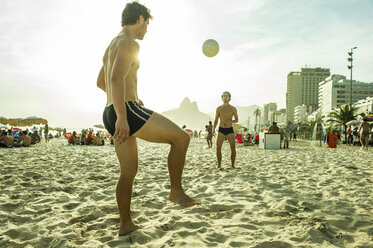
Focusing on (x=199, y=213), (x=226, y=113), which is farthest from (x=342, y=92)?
(x=199, y=213)

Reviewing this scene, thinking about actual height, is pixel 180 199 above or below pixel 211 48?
below

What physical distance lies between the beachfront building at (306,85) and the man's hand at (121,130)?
17206cm

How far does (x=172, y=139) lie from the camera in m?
2.15

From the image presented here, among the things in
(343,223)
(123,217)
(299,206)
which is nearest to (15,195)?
(123,217)

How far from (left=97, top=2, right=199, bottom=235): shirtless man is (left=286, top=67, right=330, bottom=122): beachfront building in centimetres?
17168

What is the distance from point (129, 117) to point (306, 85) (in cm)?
17946

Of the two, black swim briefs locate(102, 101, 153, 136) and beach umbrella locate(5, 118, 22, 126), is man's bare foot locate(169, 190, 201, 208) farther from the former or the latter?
beach umbrella locate(5, 118, 22, 126)

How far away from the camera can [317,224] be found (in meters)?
2.26

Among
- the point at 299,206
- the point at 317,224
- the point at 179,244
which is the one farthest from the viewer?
the point at 299,206

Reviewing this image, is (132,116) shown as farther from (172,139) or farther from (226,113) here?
(226,113)

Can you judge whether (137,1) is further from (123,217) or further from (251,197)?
(251,197)

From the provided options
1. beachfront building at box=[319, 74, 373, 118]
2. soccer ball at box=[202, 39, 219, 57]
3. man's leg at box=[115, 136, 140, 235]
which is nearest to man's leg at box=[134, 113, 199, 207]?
man's leg at box=[115, 136, 140, 235]

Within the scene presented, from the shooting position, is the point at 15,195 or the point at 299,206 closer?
the point at 299,206

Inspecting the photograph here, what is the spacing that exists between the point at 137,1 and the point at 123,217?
192 cm
